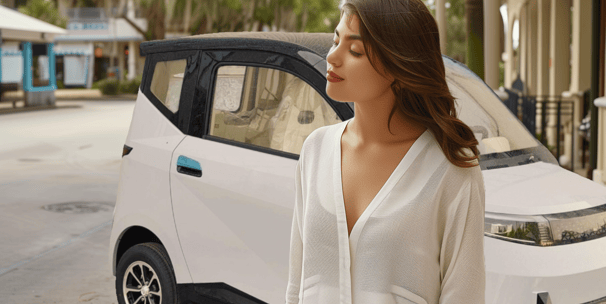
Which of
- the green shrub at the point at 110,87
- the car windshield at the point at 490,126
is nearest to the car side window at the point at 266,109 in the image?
the car windshield at the point at 490,126

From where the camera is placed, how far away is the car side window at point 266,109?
12.5 feet

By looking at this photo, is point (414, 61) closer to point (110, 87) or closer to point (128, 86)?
point (110, 87)

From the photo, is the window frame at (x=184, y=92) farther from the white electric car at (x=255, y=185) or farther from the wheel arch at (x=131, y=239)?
the wheel arch at (x=131, y=239)

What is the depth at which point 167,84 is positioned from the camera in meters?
4.50

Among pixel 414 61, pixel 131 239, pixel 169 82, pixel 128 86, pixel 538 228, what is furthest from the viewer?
pixel 128 86

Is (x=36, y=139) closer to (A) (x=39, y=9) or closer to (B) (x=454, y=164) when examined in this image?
(B) (x=454, y=164)

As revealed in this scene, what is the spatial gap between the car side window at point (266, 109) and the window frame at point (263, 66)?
1.0 inches

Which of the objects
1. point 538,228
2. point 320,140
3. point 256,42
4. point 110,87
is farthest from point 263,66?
point 110,87

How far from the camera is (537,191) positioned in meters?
3.38

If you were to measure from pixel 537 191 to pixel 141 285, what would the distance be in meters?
2.39

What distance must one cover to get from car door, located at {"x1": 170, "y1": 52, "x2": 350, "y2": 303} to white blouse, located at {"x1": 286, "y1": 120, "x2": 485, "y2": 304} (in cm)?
170

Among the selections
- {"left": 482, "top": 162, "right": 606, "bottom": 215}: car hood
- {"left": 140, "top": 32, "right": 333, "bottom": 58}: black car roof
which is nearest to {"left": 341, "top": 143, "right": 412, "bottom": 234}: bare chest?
{"left": 482, "top": 162, "right": 606, "bottom": 215}: car hood

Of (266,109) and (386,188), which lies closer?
(386,188)

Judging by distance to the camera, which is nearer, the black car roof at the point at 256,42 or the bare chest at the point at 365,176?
the bare chest at the point at 365,176
